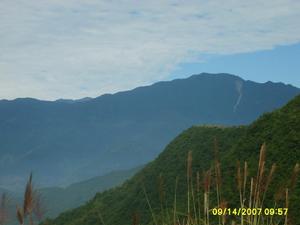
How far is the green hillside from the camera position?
1357 inches

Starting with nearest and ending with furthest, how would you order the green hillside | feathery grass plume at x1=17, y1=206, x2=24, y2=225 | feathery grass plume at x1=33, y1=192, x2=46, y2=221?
1. feathery grass plume at x1=17, y1=206, x2=24, y2=225
2. feathery grass plume at x1=33, y1=192, x2=46, y2=221
3. the green hillside

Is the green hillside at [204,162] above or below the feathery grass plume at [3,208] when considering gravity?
below

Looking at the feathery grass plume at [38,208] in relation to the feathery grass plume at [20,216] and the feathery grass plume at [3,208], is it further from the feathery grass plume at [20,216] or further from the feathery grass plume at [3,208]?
the feathery grass plume at [3,208]

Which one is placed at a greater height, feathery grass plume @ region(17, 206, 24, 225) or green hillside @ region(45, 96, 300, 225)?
feathery grass plume @ region(17, 206, 24, 225)

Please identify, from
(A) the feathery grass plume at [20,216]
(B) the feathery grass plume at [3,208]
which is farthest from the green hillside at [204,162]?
(A) the feathery grass plume at [20,216]

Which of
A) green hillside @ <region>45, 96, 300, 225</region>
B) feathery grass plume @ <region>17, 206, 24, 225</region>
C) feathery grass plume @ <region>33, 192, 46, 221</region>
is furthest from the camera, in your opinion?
green hillside @ <region>45, 96, 300, 225</region>

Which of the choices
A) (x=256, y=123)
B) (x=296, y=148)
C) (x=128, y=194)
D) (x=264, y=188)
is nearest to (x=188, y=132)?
(x=128, y=194)

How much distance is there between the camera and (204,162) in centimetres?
6581

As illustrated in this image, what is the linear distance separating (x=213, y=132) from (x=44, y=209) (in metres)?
72.6

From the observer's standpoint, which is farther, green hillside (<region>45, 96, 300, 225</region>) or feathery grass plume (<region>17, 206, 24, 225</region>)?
Answer: green hillside (<region>45, 96, 300, 225</region>)

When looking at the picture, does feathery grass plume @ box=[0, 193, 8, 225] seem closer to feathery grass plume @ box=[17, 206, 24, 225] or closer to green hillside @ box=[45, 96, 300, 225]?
feathery grass plume @ box=[17, 206, 24, 225]

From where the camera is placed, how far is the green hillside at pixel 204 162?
113ft

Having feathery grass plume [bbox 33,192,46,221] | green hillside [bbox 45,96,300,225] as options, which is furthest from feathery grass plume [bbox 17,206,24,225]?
green hillside [bbox 45,96,300,225]

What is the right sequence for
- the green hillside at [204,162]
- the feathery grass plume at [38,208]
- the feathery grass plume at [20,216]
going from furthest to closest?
the green hillside at [204,162] → the feathery grass plume at [38,208] → the feathery grass plume at [20,216]
